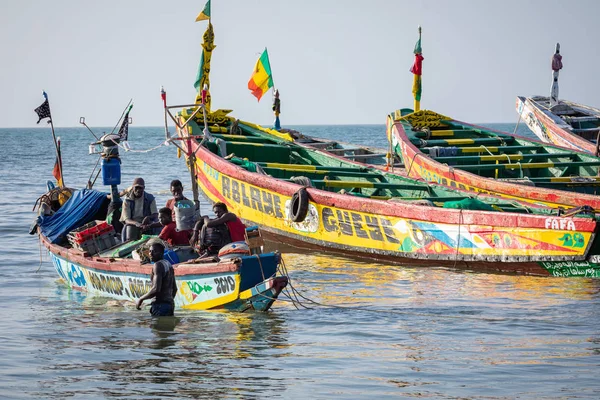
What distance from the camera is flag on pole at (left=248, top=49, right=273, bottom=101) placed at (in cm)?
2523

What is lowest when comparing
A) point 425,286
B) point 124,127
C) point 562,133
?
point 425,286

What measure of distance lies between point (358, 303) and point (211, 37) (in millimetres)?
11936

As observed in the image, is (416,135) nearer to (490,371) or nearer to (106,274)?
(106,274)

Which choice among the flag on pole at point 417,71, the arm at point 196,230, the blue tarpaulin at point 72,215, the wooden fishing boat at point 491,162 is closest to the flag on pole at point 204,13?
the wooden fishing boat at point 491,162

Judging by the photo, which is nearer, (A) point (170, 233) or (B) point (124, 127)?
(A) point (170, 233)

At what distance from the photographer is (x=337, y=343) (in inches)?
462

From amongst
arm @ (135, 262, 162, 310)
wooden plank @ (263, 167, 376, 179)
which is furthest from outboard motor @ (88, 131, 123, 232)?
wooden plank @ (263, 167, 376, 179)

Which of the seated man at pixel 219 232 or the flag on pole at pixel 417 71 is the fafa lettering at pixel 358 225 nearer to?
the seated man at pixel 219 232

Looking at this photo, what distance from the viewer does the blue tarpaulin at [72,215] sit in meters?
16.2

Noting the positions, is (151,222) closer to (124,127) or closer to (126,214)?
(126,214)

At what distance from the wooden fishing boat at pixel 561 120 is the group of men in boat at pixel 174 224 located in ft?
46.1

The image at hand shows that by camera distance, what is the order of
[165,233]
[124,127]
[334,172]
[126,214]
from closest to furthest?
[165,233] → [126,214] → [124,127] → [334,172]

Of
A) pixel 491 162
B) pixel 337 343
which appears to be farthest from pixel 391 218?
pixel 491 162

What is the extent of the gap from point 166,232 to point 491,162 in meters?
10.7
